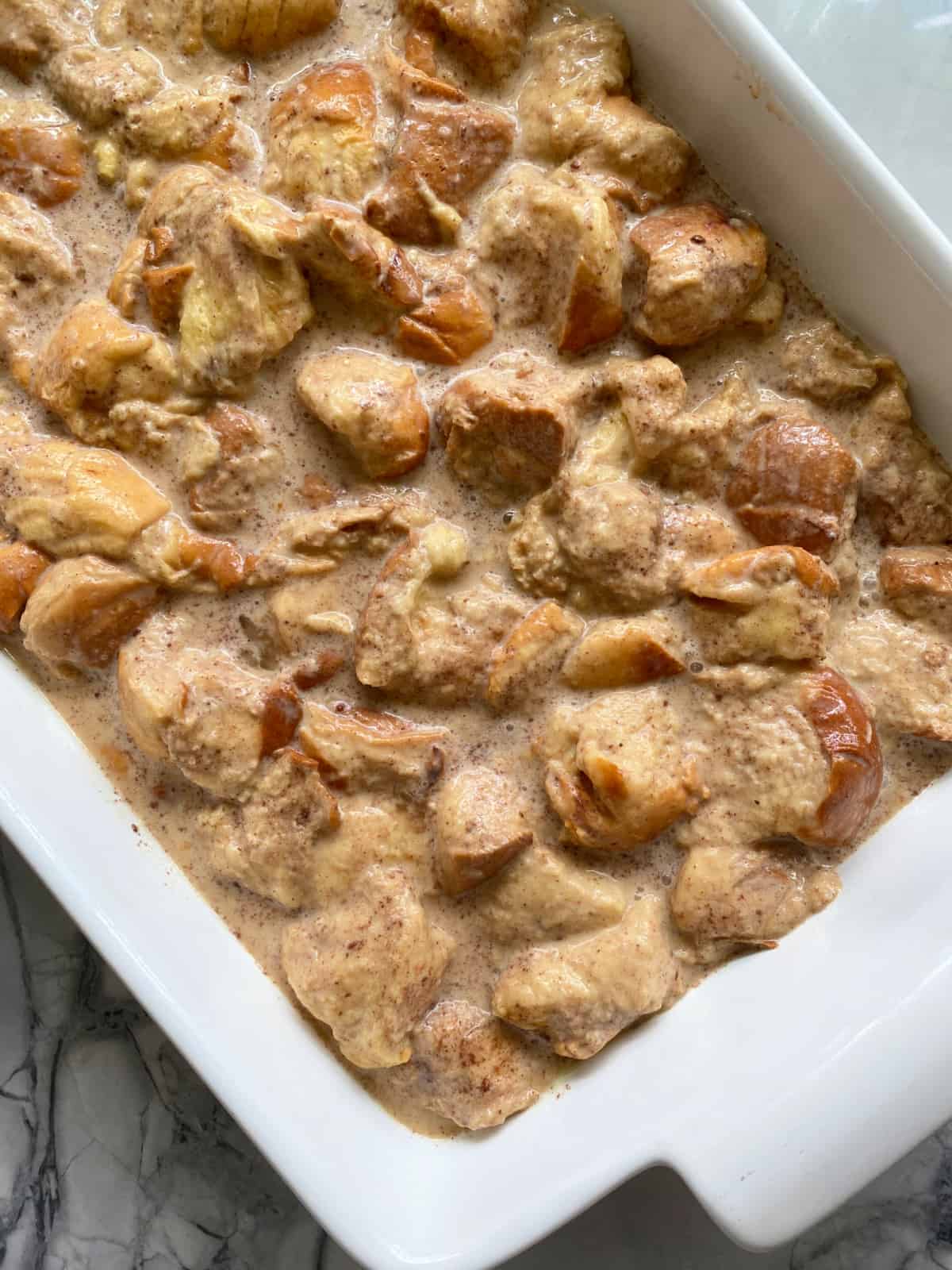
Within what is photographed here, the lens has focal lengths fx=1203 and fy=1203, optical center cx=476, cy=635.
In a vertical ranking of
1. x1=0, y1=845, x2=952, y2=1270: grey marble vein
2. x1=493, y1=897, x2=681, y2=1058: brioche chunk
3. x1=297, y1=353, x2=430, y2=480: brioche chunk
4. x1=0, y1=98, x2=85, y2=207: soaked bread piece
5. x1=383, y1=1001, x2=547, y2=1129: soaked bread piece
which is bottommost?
x1=0, y1=845, x2=952, y2=1270: grey marble vein


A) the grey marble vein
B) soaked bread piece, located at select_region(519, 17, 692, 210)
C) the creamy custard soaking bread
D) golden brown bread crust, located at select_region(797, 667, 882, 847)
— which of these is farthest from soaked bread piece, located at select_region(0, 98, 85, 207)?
golden brown bread crust, located at select_region(797, 667, 882, 847)

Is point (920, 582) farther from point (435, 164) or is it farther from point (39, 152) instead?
point (39, 152)

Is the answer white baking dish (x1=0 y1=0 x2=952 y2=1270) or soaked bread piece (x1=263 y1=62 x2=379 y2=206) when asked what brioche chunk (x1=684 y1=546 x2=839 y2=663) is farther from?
soaked bread piece (x1=263 y1=62 x2=379 y2=206)

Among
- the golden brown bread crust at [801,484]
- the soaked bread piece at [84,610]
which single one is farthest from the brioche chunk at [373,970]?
the golden brown bread crust at [801,484]

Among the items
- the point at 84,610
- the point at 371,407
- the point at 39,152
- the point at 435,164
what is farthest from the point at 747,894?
the point at 39,152

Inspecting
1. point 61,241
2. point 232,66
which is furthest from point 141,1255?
point 232,66

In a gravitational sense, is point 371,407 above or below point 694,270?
below
